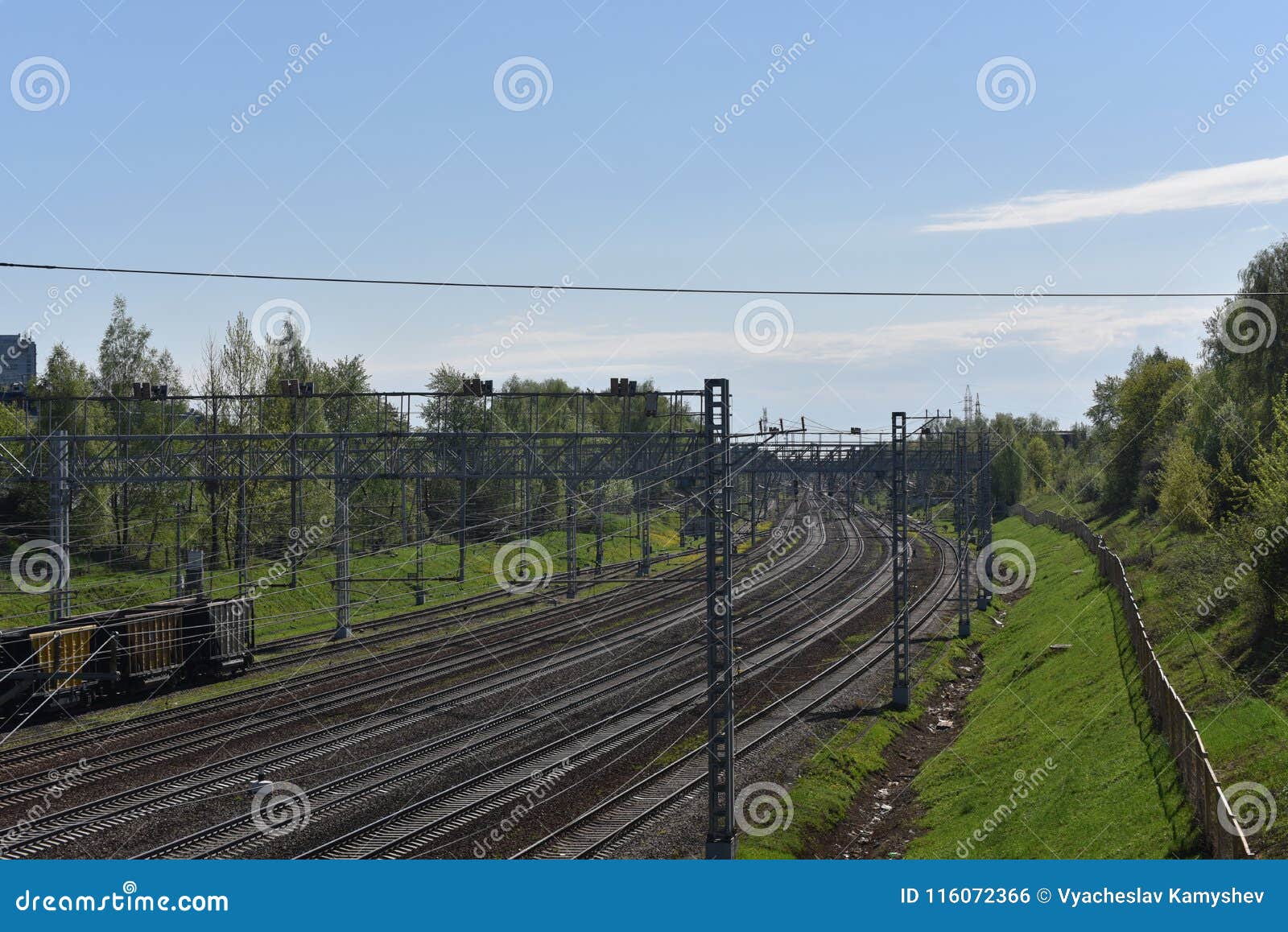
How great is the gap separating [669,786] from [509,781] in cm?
335

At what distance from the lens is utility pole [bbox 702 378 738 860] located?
17.0 meters

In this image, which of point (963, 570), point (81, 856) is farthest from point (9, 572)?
point (963, 570)

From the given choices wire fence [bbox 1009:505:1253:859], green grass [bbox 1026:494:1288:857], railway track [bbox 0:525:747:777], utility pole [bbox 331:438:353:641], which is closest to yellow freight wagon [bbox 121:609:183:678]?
railway track [bbox 0:525:747:777]

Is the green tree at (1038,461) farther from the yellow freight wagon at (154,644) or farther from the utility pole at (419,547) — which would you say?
the yellow freight wagon at (154,644)

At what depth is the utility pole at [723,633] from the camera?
17.0 meters

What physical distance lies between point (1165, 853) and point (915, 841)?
5681 millimetres

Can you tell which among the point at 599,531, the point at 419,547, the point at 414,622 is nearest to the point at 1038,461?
the point at 419,547

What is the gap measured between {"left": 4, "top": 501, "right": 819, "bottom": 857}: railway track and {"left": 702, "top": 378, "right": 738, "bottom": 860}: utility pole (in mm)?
10495

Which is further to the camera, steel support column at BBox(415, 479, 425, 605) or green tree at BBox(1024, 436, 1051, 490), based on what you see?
green tree at BBox(1024, 436, 1051, 490)

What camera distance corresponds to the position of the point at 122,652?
29.4 m

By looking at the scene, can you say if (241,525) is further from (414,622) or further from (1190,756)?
(1190,756)

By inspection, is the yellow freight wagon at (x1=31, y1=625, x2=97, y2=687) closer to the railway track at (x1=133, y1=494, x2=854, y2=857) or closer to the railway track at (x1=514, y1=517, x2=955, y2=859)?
the railway track at (x1=133, y1=494, x2=854, y2=857)

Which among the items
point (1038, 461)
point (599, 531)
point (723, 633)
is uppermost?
point (1038, 461)

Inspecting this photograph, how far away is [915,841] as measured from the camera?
21031 millimetres
